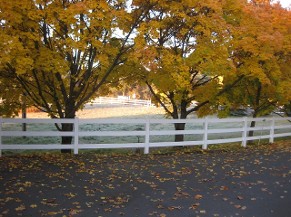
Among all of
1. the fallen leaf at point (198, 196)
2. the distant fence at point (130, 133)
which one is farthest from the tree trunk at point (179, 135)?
the fallen leaf at point (198, 196)

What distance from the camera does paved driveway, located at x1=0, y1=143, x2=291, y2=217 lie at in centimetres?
585

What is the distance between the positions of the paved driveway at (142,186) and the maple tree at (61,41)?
9.76 feet

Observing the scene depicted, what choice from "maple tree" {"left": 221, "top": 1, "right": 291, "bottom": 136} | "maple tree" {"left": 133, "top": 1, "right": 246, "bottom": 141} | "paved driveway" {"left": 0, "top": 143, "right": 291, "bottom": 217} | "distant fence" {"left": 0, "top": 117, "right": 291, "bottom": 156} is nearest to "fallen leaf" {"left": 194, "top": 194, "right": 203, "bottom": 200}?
"paved driveway" {"left": 0, "top": 143, "right": 291, "bottom": 217}

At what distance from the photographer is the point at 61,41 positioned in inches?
418

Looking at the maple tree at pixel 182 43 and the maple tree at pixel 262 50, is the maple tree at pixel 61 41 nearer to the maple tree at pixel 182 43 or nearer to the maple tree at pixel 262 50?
the maple tree at pixel 182 43

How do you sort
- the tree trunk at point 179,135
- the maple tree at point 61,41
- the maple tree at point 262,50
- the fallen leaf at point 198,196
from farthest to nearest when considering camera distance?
1. the tree trunk at point 179,135
2. the maple tree at point 262,50
3. the maple tree at point 61,41
4. the fallen leaf at point 198,196

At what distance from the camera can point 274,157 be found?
11062mm

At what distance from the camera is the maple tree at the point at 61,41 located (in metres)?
9.25

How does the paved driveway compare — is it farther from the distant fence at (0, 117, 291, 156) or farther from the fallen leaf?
the distant fence at (0, 117, 291, 156)

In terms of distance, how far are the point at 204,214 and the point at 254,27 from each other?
9.18m

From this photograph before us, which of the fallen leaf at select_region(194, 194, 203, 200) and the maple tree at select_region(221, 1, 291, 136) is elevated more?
the maple tree at select_region(221, 1, 291, 136)

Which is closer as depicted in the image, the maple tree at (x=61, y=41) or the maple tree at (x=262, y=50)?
the maple tree at (x=61, y=41)

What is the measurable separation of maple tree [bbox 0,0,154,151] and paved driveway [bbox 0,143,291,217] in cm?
298

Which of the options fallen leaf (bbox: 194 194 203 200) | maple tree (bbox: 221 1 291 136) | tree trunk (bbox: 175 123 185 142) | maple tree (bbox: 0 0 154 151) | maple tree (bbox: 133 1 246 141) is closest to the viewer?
fallen leaf (bbox: 194 194 203 200)
